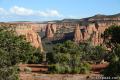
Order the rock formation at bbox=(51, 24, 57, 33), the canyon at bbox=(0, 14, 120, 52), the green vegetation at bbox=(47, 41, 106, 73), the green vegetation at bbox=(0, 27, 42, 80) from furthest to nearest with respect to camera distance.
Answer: the rock formation at bbox=(51, 24, 57, 33), the canyon at bbox=(0, 14, 120, 52), the green vegetation at bbox=(47, 41, 106, 73), the green vegetation at bbox=(0, 27, 42, 80)

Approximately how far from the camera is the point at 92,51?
7650 cm

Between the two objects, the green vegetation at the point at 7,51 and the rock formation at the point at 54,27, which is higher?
the green vegetation at the point at 7,51

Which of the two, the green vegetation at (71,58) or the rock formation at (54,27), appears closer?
the green vegetation at (71,58)

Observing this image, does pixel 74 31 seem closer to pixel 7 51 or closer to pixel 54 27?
pixel 54 27

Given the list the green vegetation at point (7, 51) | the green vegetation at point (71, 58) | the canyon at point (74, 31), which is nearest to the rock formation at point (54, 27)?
the canyon at point (74, 31)

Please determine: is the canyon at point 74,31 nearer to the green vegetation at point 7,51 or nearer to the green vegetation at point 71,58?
the green vegetation at point 71,58

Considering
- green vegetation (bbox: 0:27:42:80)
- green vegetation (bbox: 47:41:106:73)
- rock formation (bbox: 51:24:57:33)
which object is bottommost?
rock formation (bbox: 51:24:57:33)

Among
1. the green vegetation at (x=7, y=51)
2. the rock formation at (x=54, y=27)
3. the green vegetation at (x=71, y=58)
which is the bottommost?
the rock formation at (x=54, y=27)

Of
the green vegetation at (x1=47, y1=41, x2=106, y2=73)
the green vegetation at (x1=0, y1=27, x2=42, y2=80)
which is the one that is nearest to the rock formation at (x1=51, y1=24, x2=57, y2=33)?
the green vegetation at (x1=47, y1=41, x2=106, y2=73)

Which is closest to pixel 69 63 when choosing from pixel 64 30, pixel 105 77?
pixel 105 77

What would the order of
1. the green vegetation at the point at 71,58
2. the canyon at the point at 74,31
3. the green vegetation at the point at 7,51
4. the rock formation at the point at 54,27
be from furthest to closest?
the rock formation at the point at 54,27 → the canyon at the point at 74,31 → the green vegetation at the point at 71,58 → the green vegetation at the point at 7,51

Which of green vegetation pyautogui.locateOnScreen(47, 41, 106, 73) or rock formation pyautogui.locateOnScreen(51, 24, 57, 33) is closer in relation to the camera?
green vegetation pyautogui.locateOnScreen(47, 41, 106, 73)

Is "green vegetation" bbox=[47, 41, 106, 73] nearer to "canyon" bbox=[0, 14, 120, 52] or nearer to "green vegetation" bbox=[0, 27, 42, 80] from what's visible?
"green vegetation" bbox=[0, 27, 42, 80]

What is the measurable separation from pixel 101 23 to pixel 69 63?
107638 mm
